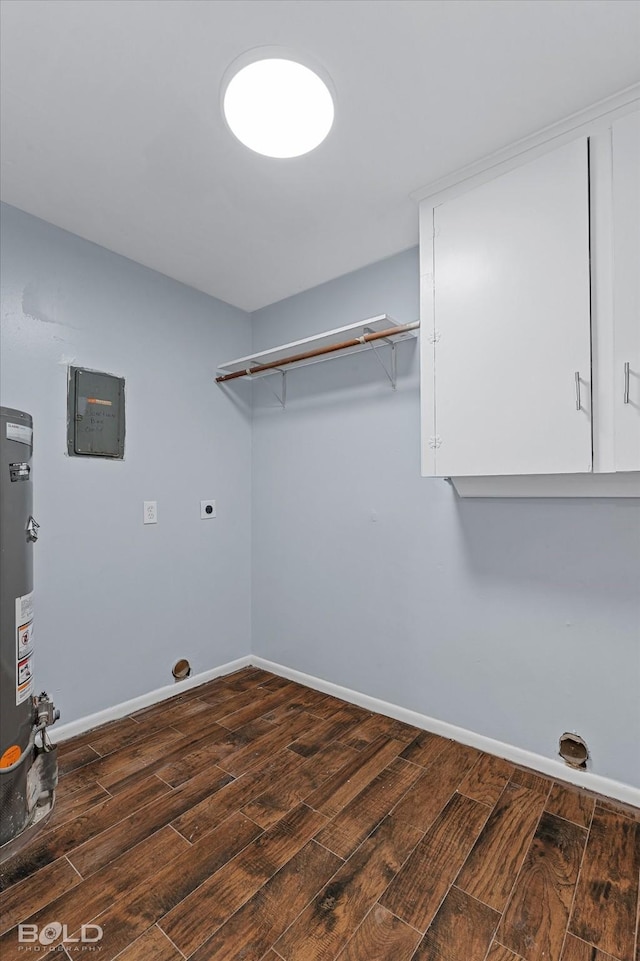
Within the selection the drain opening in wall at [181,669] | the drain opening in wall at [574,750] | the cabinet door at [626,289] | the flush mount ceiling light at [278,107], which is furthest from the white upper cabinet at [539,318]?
the drain opening in wall at [181,669]

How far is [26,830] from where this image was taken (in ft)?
5.00

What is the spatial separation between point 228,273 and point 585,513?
2.23 metres

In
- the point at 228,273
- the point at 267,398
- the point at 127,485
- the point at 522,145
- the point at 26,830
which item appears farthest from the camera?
the point at 267,398

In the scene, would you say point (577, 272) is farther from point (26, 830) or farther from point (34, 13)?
point (26, 830)

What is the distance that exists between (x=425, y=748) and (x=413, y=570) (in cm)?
→ 80

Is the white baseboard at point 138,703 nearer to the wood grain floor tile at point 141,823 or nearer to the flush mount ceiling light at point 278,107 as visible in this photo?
the wood grain floor tile at point 141,823

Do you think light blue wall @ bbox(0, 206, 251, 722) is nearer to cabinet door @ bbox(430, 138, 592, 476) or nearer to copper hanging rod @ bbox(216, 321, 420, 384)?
copper hanging rod @ bbox(216, 321, 420, 384)

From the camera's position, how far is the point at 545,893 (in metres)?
1.31

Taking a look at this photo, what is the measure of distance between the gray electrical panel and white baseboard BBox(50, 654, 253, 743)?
1301 millimetres

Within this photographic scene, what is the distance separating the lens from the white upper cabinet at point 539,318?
58.0 inches

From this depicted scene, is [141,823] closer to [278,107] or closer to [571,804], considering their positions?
[571,804]

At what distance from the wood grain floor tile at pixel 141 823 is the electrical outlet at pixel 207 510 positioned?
1.38 metres

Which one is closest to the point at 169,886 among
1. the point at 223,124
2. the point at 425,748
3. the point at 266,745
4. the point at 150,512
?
the point at 266,745

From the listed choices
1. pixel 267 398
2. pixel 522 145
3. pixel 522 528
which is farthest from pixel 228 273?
pixel 522 528
